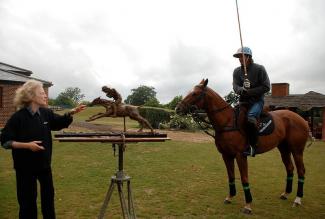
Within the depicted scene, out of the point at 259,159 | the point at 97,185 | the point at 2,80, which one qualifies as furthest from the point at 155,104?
the point at 97,185

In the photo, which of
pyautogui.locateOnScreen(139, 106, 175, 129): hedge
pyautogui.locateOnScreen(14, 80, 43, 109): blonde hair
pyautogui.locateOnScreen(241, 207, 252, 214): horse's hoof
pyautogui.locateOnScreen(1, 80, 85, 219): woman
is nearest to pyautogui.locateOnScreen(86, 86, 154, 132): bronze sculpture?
pyautogui.locateOnScreen(1, 80, 85, 219): woman

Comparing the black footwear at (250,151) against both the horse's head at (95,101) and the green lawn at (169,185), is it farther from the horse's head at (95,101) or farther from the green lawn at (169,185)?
the horse's head at (95,101)

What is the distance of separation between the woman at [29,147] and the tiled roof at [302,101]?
964 inches

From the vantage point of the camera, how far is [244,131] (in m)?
7.36

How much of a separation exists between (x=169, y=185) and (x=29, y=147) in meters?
5.54

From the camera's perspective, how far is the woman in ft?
14.6

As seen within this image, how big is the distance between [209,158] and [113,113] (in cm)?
987

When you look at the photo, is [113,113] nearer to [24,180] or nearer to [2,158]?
[24,180]

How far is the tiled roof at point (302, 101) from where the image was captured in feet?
86.9

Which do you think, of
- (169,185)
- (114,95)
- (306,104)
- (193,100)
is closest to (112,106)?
(114,95)

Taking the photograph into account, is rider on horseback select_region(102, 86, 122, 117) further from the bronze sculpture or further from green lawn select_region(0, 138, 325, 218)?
green lawn select_region(0, 138, 325, 218)

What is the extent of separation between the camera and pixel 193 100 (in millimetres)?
7074

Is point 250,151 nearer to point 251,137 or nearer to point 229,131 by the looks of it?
point 251,137

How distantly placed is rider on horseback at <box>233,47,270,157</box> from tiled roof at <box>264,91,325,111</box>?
20481 mm
